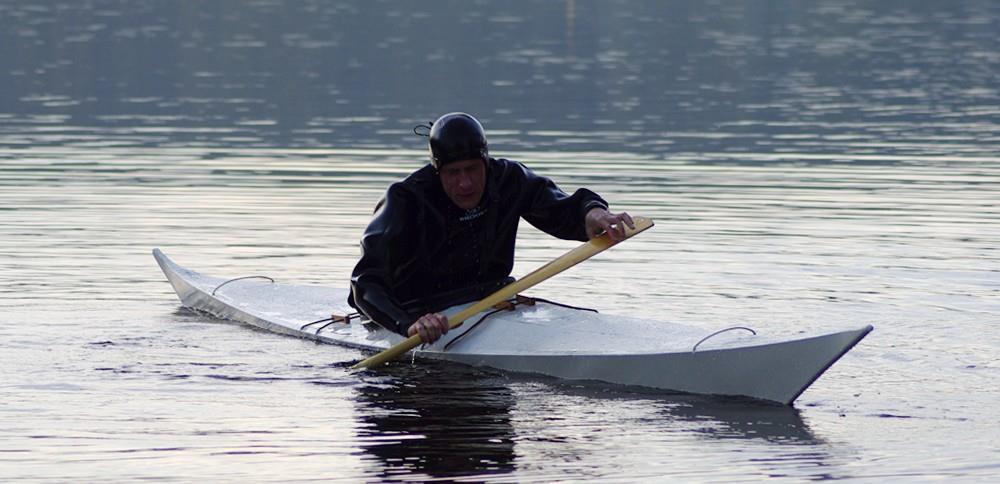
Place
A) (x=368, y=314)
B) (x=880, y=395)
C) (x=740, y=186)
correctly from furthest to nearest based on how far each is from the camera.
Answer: (x=740, y=186)
(x=368, y=314)
(x=880, y=395)

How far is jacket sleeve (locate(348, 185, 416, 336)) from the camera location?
10.4 m

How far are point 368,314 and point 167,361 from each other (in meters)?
1.26

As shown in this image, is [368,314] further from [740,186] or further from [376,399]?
[740,186]

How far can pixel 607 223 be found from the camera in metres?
10.4

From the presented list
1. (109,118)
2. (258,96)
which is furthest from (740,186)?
(258,96)

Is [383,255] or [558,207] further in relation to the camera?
[558,207]

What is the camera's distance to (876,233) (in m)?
16.2

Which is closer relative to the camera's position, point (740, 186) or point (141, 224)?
point (141, 224)

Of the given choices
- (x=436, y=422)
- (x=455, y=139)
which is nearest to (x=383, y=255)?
(x=455, y=139)

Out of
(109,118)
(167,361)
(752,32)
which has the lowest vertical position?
(752,32)

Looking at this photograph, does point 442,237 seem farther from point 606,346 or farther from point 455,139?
point 606,346

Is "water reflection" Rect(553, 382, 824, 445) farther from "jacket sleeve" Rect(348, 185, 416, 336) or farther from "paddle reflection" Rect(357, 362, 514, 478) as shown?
"jacket sleeve" Rect(348, 185, 416, 336)

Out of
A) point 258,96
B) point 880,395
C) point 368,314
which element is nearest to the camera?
point 880,395

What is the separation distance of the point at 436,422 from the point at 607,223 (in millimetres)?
1855
